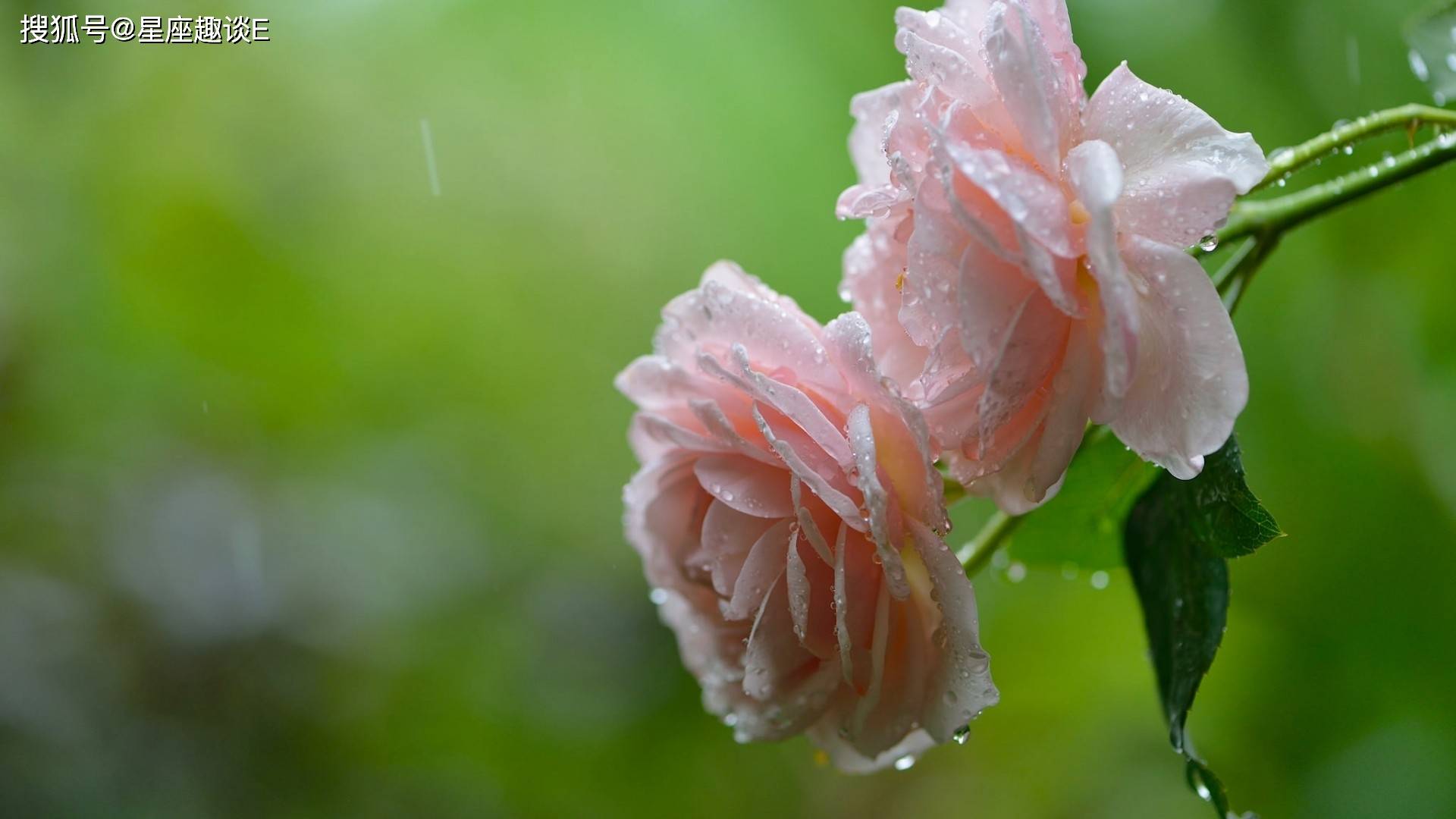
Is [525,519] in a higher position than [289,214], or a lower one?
lower

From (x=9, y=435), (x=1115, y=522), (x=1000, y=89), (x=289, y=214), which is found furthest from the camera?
(x=289, y=214)

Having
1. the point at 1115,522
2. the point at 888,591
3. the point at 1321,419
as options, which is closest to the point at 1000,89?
the point at 888,591

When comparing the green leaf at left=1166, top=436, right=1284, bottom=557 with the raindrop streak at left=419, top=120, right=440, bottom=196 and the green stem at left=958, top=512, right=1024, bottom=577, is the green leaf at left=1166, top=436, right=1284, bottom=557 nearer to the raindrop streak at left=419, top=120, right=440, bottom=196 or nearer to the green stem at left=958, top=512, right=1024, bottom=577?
the green stem at left=958, top=512, right=1024, bottom=577

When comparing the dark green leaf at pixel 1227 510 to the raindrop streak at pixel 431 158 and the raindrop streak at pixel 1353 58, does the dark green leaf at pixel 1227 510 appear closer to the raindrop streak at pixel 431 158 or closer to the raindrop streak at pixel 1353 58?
the raindrop streak at pixel 1353 58

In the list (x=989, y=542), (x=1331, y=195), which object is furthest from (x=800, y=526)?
(x=1331, y=195)

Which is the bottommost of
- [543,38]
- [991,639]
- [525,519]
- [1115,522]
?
[991,639]

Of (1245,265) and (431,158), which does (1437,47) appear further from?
(431,158)

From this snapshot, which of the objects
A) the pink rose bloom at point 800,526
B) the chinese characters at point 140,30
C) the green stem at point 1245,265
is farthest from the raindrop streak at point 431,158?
the green stem at point 1245,265

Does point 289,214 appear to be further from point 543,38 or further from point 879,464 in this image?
point 879,464
